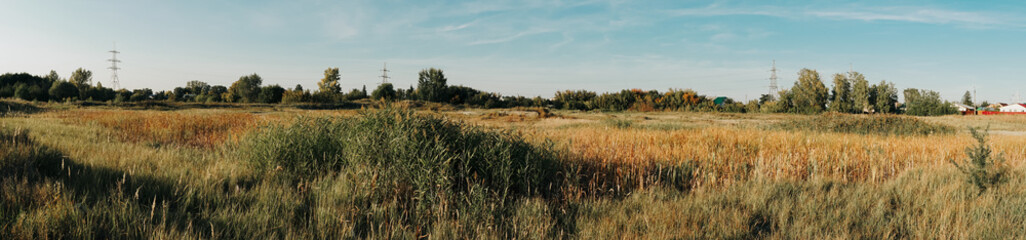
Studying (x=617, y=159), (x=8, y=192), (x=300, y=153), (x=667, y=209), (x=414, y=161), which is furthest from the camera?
(x=617, y=159)

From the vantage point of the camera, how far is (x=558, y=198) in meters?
4.02

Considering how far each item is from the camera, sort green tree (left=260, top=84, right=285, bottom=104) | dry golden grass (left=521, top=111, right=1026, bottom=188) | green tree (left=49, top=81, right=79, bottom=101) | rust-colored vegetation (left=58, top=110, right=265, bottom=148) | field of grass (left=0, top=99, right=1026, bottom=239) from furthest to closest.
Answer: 1. green tree (left=260, top=84, right=285, bottom=104)
2. green tree (left=49, top=81, right=79, bottom=101)
3. rust-colored vegetation (left=58, top=110, right=265, bottom=148)
4. dry golden grass (left=521, top=111, right=1026, bottom=188)
5. field of grass (left=0, top=99, right=1026, bottom=239)

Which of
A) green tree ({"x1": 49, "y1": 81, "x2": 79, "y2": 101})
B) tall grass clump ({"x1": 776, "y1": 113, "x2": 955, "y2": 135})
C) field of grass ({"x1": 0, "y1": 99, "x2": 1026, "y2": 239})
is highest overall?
green tree ({"x1": 49, "y1": 81, "x2": 79, "y2": 101})

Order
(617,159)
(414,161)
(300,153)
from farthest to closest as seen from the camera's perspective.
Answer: (617,159) → (300,153) → (414,161)

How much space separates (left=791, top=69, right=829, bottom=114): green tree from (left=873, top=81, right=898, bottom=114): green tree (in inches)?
251

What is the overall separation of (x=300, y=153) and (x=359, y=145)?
93 centimetres

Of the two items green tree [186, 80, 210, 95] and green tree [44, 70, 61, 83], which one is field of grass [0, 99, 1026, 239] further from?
green tree [186, 80, 210, 95]

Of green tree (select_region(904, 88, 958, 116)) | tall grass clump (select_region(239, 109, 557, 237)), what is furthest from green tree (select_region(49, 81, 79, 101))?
green tree (select_region(904, 88, 958, 116))

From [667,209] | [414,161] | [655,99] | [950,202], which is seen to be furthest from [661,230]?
[655,99]

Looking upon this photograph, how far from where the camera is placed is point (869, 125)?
1377 cm

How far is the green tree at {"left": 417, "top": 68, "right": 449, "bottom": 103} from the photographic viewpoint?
3688cm

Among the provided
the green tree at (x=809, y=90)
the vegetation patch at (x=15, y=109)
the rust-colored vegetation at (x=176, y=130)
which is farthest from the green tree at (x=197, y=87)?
the green tree at (x=809, y=90)

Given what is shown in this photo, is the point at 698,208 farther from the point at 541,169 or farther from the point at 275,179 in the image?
the point at 275,179

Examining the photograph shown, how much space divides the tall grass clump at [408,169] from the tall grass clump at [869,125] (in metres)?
12.7
